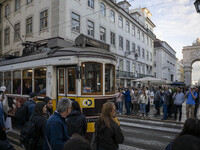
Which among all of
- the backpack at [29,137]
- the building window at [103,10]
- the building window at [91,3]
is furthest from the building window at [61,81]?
the building window at [103,10]

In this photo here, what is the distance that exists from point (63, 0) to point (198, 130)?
59.8 ft

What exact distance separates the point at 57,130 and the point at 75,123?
40.9 inches

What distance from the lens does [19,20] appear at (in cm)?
2253

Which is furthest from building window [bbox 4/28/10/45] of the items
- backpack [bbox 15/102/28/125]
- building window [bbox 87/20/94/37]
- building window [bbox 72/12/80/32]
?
backpack [bbox 15/102/28/125]

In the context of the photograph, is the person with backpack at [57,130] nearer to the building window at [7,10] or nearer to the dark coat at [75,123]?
the dark coat at [75,123]

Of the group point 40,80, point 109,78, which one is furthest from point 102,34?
point 40,80

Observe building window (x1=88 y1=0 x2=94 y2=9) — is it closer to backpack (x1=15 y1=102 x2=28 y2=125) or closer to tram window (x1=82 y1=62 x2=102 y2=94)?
tram window (x1=82 y1=62 x2=102 y2=94)

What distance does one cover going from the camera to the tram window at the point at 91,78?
20.5 ft

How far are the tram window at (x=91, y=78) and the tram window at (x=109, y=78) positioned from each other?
1.19ft

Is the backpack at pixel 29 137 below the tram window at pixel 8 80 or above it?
below

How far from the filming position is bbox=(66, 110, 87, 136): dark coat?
341cm

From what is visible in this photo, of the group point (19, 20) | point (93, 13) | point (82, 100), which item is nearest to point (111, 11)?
point (93, 13)

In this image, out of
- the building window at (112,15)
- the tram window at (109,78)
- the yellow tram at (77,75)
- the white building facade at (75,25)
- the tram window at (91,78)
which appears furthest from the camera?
the building window at (112,15)

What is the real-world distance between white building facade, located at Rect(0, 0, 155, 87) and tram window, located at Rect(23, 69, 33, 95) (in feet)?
30.8
